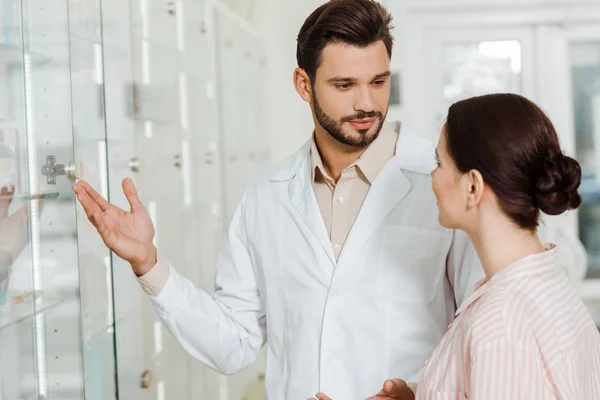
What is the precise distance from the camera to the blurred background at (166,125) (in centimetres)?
130

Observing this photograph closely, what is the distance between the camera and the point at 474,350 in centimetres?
101

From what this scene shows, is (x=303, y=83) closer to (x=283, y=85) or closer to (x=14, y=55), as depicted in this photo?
(x=14, y=55)

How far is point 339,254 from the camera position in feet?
4.74

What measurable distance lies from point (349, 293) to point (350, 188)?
0.22 m

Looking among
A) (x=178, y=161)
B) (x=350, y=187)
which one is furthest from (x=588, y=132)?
(x=350, y=187)

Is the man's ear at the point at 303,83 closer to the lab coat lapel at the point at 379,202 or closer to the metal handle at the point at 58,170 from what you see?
the lab coat lapel at the point at 379,202

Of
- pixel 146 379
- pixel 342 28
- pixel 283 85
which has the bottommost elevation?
pixel 146 379

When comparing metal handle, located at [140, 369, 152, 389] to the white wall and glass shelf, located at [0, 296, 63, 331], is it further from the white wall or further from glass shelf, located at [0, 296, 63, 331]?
the white wall

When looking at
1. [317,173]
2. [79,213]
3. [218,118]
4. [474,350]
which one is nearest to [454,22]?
[218,118]

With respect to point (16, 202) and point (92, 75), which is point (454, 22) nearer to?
point (92, 75)

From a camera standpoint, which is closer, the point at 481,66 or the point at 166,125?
the point at 166,125

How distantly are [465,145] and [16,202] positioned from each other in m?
0.74

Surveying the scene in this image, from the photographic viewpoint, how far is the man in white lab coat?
1.39 meters

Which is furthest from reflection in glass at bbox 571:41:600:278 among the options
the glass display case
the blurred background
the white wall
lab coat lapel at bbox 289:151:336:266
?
lab coat lapel at bbox 289:151:336:266
